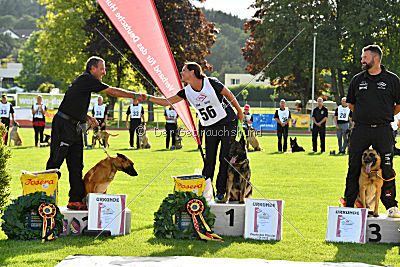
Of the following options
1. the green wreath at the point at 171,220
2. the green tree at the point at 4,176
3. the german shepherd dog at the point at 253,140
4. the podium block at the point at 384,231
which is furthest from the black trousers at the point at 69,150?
the german shepherd dog at the point at 253,140

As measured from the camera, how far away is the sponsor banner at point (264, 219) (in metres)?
5.56

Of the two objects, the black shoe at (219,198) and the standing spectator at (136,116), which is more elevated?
the standing spectator at (136,116)

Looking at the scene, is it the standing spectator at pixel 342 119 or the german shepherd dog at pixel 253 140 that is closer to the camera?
the standing spectator at pixel 342 119

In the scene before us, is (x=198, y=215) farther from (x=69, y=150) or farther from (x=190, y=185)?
(x=69, y=150)

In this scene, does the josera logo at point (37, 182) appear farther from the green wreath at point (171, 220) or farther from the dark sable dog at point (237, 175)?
the dark sable dog at point (237, 175)

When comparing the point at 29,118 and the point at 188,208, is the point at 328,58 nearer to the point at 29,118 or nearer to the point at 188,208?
the point at 29,118

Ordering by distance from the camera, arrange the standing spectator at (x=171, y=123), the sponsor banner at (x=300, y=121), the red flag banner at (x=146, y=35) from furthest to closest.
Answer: the sponsor banner at (x=300, y=121) → the standing spectator at (x=171, y=123) → the red flag banner at (x=146, y=35)

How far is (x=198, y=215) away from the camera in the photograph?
5566 millimetres

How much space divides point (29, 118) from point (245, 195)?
30203 mm

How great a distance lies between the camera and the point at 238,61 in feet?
322

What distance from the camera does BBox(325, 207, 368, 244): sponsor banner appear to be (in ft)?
18.1

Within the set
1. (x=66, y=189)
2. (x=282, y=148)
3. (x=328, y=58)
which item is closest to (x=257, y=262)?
(x=66, y=189)

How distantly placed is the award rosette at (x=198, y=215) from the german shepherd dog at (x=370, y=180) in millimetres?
1745

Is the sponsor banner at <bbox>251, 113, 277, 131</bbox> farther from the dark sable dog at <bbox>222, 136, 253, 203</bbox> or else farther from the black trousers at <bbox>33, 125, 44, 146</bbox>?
the dark sable dog at <bbox>222, 136, 253, 203</bbox>
